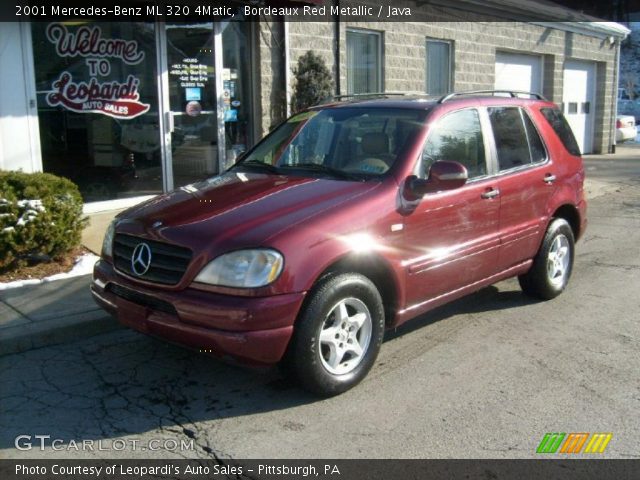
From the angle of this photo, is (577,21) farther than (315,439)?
Yes

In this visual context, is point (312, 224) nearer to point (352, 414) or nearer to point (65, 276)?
point (352, 414)

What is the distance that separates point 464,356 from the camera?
4797mm

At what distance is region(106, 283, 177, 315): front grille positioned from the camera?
3877mm

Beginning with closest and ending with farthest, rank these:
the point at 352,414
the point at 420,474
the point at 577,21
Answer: the point at 420,474 → the point at 352,414 → the point at 577,21

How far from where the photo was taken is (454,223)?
15.7ft

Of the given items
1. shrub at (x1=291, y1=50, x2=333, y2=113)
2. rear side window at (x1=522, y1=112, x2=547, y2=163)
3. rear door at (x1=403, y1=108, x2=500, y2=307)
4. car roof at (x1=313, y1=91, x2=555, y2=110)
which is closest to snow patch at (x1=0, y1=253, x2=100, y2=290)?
car roof at (x1=313, y1=91, x2=555, y2=110)

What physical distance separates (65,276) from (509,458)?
15.1ft

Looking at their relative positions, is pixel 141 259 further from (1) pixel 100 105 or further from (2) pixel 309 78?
(2) pixel 309 78

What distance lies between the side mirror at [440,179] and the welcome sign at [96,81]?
18.7 ft

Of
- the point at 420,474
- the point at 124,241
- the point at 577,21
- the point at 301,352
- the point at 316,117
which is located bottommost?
the point at 420,474

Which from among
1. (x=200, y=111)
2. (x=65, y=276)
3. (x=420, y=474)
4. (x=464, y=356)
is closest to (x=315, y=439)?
(x=420, y=474)

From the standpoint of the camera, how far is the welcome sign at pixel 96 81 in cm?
840

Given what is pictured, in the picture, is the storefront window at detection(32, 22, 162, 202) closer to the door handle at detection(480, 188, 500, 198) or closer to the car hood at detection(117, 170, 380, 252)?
the car hood at detection(117, 170, 380, 252)

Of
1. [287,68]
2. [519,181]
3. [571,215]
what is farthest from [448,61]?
[519,181]
